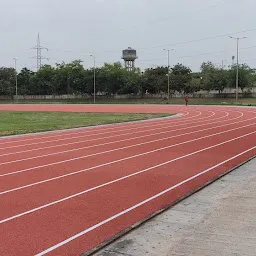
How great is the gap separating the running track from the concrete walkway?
12.2 inches

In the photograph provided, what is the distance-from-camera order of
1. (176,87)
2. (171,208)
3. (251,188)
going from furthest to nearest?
1. (176,87)
2. (251,188)
3. (171,208)

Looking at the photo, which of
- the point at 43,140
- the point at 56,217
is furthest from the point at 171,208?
the point at 43,140

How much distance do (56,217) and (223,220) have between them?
2286 mm

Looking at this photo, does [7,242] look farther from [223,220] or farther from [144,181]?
[144,181]

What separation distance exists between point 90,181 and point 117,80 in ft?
234

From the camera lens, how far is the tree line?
7206cm

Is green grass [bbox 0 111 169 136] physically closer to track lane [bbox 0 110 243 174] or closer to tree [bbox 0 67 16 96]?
track lane [bbox 0 110 243 174]

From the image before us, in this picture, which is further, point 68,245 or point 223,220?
point 223,220

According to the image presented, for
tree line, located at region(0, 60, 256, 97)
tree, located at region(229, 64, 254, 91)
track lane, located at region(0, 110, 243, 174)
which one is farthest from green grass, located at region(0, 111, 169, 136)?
tree line, located at region(0, 60, 256, 97)

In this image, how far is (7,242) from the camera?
197 inches

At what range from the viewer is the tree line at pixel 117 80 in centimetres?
7206

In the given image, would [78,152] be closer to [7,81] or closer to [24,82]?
[7,81]

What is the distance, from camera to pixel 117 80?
79.1m

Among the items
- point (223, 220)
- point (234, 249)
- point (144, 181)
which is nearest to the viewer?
point (234, 249)
